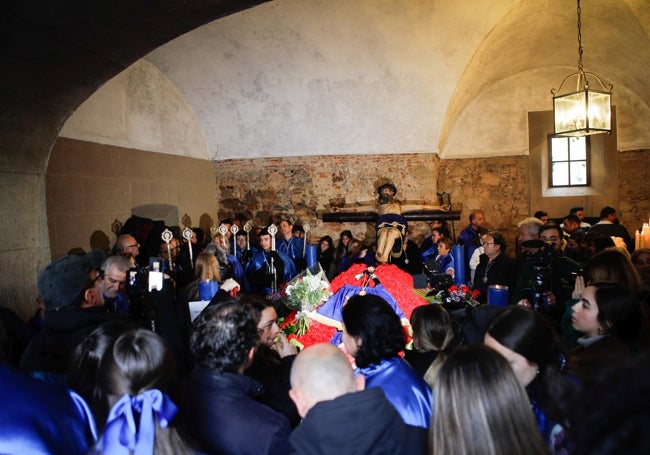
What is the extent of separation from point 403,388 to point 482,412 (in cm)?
75

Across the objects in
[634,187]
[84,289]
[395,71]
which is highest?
[395,71]

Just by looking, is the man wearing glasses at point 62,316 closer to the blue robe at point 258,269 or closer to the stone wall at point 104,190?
the stone wall at point 104,190

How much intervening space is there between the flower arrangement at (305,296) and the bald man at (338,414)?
7.57ft

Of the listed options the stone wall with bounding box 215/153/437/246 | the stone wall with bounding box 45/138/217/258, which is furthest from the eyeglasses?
the stone wall with bounding box 215/153/437/246

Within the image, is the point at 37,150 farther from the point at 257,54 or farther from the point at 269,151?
the point at 269,151

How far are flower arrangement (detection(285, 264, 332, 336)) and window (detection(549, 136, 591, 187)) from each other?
9436mm

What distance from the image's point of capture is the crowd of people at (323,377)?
137cm

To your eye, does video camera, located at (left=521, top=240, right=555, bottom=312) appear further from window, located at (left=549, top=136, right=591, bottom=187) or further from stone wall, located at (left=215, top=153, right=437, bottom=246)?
window, located at (left=549, top=136, right=591, bottom=187)

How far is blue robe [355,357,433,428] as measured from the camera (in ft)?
6.62

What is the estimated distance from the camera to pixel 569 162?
1186 cm


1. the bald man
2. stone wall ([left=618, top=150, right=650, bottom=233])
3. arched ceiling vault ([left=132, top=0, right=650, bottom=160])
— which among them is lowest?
the bald man

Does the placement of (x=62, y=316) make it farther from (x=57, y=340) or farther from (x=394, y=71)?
(x=394, y=71)

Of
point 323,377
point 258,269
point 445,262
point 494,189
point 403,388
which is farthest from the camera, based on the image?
point 494,189

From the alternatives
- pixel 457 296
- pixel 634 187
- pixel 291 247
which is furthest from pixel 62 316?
pixel 634 187
